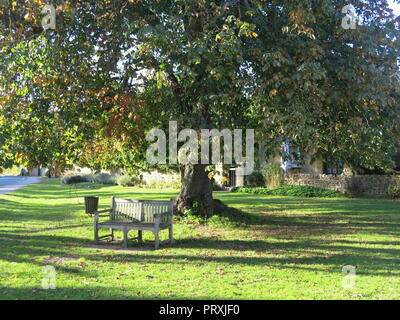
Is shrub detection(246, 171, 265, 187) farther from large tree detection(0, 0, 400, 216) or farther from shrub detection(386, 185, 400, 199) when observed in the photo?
large tree detection(0, 0, 400, 216)

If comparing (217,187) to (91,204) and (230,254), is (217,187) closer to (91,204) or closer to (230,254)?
(91,204)

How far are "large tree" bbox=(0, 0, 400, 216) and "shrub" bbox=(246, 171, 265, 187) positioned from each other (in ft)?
52.0

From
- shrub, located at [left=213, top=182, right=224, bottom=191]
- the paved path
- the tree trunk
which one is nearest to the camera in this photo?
the tree trunk

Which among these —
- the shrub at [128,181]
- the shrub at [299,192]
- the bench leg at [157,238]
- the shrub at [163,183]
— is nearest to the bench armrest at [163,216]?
the bench leg at [157,238]

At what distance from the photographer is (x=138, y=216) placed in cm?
1001

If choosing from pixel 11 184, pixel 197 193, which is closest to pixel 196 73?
pixel 197 193

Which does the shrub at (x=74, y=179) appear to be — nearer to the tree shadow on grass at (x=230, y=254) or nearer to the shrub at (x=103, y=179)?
the shrub at (x=103, y=179)

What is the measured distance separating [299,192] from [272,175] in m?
2.45

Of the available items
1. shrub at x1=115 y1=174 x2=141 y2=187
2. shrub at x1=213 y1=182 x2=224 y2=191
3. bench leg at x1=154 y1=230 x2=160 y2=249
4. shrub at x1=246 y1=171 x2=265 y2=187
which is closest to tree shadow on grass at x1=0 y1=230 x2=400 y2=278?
bench leg at x1=154 y1=230 x2=160 y2=249

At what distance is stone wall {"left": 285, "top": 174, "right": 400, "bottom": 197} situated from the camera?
73.6 ft

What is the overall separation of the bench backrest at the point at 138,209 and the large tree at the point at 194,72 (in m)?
1.41
